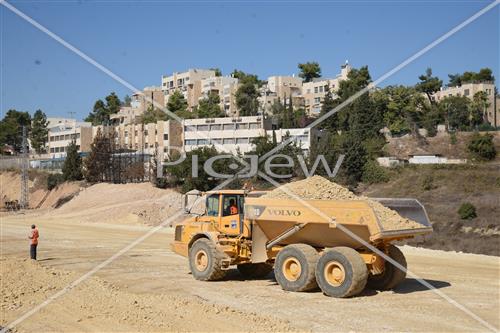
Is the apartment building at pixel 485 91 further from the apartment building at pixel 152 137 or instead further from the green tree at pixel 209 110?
the apartment building at pixel 152 137

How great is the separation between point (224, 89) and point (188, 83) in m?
14.7

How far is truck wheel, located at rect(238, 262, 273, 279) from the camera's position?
17.4m

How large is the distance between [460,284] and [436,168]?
4701cm

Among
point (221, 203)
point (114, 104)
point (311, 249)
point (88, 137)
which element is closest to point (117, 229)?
point (221, 203)

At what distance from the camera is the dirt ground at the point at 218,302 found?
11344 millimetres

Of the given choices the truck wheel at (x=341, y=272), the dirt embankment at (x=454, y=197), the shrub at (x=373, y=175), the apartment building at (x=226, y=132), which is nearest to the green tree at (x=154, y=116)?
the apartment building at (x=226, y=132)

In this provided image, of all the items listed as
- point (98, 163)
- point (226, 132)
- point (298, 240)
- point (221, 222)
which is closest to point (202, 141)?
point (226, 132)

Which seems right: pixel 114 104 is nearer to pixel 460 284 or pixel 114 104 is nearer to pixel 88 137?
pixel 88 137

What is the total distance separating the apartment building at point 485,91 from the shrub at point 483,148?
31574 millimetres

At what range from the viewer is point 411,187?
180ft

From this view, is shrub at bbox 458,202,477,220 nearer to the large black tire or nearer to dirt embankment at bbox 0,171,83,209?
the large black tire

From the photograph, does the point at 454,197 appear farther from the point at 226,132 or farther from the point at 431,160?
the point at 226,132

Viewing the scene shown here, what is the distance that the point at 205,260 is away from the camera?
16750 millimetres

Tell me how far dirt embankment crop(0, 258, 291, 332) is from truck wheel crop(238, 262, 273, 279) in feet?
11.3
